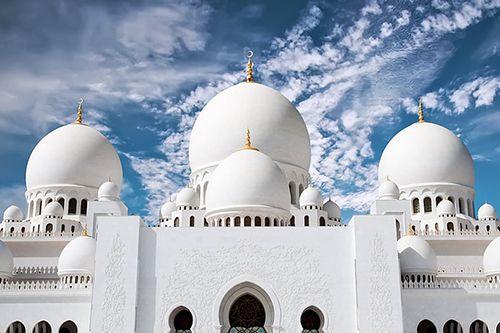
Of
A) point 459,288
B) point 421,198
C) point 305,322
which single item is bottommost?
point 305,322

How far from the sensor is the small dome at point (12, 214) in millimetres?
21978

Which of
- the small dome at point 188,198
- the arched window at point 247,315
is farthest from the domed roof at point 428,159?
the arched window at point 247,315

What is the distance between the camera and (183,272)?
48.2 ft

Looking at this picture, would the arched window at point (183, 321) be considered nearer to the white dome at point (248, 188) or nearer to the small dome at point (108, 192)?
the white dome at point (248, 188)

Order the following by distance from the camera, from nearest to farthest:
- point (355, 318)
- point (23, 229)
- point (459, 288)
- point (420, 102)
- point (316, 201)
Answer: point (355, 318)
point (459, 288)
point (316, 201)
point (23, 229)
point (420, 102)

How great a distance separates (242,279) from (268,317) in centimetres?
122

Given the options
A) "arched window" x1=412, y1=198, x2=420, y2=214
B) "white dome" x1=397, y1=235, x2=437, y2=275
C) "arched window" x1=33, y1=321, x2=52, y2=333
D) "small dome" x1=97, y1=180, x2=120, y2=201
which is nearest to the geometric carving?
"arched window" x1=33, y1=321, x2=52, y2=333

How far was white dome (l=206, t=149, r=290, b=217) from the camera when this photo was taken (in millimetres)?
16484

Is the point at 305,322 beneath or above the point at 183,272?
beneath

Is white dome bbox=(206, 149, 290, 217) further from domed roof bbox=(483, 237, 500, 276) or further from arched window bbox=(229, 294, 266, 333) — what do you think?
domed roof bbox=(483, 237, 500, 276)

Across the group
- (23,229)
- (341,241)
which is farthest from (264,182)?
(23,229)

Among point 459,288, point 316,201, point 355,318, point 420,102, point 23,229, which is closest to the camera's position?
point 355,318

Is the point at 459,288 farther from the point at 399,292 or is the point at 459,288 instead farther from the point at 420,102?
the point at 420,102

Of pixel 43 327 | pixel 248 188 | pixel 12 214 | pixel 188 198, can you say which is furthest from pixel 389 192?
pixel 12 214
